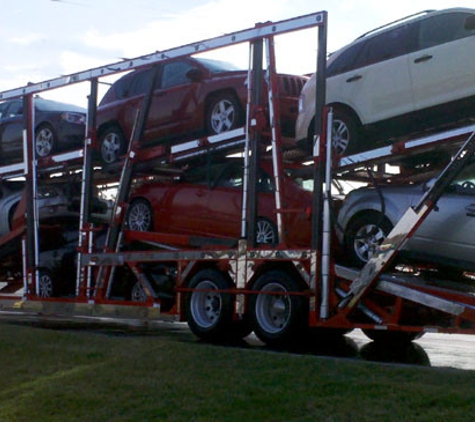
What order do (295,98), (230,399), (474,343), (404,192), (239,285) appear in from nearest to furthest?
(230,399) → (404,192) → (239,285) → (295,98) → (474,343)

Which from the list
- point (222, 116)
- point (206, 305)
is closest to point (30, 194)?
point (222, 116)

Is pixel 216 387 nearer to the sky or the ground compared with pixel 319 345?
nearer to the sky

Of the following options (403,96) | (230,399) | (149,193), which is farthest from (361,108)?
(230,399)

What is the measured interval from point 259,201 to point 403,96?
2.21 meters

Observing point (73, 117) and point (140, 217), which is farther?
point (73, 117)

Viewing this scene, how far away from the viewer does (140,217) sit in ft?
45.2

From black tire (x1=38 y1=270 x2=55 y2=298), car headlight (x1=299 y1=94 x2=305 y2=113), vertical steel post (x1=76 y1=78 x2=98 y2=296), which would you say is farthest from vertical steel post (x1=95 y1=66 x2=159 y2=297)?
car headlight (x1=299 y1=94 x2=305 y2=113)

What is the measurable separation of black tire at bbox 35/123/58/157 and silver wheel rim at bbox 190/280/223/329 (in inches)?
176

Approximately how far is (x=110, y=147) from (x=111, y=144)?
5 centimetres

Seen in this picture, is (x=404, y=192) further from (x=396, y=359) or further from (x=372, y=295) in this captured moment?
(x=396, y=359)

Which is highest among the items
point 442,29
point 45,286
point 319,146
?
point 442,29

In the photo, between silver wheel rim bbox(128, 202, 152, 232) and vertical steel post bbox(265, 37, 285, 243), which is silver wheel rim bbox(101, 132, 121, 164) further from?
vertical steel post bbox(265, 37, 285, 243)

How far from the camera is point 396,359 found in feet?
34.9

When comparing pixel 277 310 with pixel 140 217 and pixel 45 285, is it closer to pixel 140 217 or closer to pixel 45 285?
pixel 140 217
